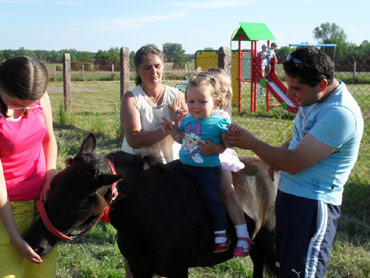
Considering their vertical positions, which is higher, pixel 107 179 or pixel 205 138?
pixel 205 138

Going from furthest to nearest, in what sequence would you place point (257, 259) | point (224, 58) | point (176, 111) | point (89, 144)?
1. point (224, 58)
2. point (257, 259)
3. point (176, 111)
4. point (89, 144)

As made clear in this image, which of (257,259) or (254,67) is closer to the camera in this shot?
(257,259)

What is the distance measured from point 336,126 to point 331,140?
86 millimetres

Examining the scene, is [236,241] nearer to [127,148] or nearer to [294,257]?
[294,257]

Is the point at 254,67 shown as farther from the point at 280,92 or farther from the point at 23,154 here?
the point at 23,154

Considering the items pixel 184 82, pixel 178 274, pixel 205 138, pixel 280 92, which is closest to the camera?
pixel 205 138

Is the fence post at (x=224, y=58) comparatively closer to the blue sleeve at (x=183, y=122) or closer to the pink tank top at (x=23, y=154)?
the blue sleeve at (x=183, y=122)

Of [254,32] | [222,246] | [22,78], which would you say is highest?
[254,32]

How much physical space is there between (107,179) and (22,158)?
2.21ft

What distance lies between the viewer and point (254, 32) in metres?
16.2

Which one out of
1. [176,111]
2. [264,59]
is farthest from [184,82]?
[176,111]

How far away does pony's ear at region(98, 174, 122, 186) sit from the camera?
2.51 meters

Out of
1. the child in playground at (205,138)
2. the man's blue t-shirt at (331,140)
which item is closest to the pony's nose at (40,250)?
the child in playground at (205,138)

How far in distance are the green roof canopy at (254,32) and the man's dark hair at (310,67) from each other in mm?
13605
